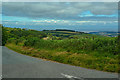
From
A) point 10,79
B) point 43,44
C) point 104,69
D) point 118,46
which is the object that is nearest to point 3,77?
point 10,79

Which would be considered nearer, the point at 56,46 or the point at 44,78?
the point at 44,78

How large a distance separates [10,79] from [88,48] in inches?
309

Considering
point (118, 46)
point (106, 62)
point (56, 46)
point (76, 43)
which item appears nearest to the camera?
point (106, 62)

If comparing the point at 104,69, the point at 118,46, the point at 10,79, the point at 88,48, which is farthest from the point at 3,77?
the point at 118,46

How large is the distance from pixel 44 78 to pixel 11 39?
2458 centimetres

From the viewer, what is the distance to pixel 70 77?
21.5 feet

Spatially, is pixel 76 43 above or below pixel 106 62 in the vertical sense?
above

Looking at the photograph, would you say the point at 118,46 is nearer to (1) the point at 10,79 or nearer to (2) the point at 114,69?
(2) the point at 114,69

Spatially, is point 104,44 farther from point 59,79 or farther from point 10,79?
point 10,79

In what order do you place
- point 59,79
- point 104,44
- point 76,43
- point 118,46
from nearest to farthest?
point 59,79, point 118,46, point 104,44, point 76,43

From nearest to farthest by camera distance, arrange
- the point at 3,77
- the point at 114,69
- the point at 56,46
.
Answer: the point at 3,77 < the point at 114,69 < the point at 56,46

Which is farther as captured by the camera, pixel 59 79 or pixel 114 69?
pixel 114 69

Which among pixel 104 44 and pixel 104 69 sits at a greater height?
pixel 104 44

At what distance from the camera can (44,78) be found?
21.3ft
